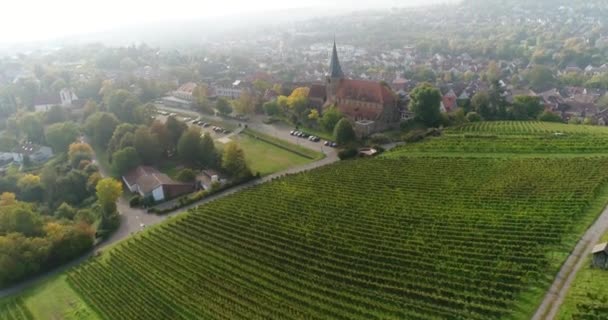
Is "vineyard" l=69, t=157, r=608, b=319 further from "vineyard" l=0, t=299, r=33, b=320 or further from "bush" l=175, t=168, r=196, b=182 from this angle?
"bush" l=175, t=168, r=196, b=182

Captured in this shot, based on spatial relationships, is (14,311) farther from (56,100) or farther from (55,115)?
(56,100)

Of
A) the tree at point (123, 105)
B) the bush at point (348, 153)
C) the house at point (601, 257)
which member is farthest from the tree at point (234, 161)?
the house at point (601, 257)

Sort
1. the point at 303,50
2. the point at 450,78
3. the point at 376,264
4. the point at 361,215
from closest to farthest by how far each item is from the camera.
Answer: the point at 376,264
the point at 361,215
the point at 450,78
the point at 303,50

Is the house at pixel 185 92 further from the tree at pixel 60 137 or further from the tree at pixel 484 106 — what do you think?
the tree at pixel 484 106

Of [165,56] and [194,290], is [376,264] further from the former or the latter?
[165,56]

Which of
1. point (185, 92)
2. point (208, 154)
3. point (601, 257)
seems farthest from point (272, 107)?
point (601, 257)

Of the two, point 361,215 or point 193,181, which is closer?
point 361,215

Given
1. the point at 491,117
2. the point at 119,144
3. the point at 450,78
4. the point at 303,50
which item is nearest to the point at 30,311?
the point at 119,144
